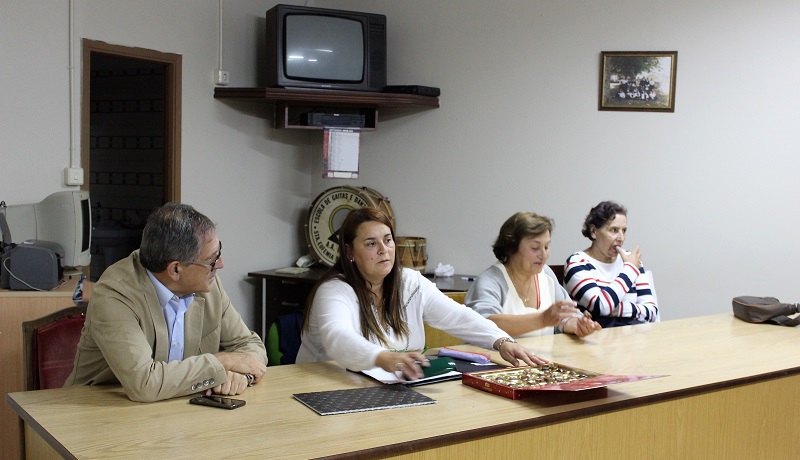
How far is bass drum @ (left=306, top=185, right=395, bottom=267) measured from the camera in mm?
5957

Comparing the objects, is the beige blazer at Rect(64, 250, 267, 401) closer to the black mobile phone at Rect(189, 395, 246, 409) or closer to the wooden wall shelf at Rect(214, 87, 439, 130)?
the black mobile phone at Rect(189, 395, 246, 409)

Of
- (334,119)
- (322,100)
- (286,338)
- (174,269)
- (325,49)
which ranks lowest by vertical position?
(286,338)

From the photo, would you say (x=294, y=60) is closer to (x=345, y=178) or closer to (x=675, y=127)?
(x=345, y=178)

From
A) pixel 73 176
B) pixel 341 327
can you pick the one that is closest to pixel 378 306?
pixel 341 327

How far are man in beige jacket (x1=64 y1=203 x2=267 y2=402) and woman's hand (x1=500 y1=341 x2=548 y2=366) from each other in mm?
811

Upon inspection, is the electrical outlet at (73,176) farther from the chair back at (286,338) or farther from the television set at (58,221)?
the chair back at (286,338)

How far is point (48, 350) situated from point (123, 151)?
4.76 meters

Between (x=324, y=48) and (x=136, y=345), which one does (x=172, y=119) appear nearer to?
(x=324, y=48)

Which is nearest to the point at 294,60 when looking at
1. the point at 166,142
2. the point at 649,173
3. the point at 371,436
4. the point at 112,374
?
the point at 166,142

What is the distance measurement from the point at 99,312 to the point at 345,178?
381 cm

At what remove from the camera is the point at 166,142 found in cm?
550

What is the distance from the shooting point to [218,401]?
226cm

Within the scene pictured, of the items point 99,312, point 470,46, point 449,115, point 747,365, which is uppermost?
point 470,46

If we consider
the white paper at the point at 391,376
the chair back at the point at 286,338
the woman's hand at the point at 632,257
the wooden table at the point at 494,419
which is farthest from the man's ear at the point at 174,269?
the woman's hand at the point at 632,257
